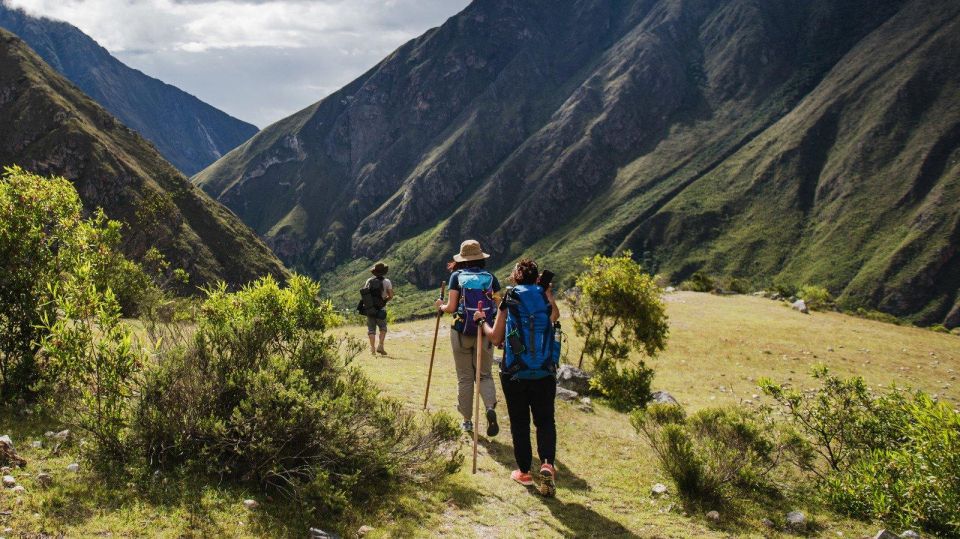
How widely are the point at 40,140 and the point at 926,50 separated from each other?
294064 millimetres

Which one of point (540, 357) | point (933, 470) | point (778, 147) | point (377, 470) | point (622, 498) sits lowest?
point (622, 498)

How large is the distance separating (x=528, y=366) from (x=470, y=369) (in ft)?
7.97

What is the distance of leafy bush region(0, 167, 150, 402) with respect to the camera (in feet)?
23.9

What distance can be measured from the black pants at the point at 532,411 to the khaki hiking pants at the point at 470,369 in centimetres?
151

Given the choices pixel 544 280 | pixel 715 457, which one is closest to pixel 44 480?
pixel 544 280

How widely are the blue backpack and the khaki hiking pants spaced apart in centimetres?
24

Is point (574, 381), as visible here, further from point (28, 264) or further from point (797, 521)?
point (28, 264)

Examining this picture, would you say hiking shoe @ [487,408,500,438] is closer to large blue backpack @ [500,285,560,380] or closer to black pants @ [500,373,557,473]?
black pants @ [500,373,557,473]

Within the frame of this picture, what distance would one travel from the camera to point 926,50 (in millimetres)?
190750

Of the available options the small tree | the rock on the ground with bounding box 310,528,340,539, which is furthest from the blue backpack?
the small tree

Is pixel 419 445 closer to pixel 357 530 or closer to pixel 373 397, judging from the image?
pixel 373 397

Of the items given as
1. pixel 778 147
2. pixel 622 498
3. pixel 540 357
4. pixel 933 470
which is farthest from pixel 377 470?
pixel 778 147

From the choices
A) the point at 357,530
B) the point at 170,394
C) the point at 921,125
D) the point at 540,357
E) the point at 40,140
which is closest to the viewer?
the point at 357,530

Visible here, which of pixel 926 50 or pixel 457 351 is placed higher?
pixel 926 50
